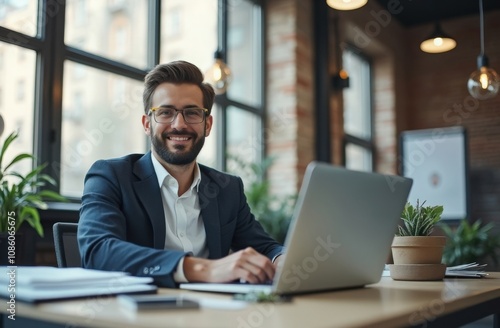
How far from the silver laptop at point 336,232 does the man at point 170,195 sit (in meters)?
0.35

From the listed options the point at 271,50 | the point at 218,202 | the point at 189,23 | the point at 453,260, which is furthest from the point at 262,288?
the point at 453,260

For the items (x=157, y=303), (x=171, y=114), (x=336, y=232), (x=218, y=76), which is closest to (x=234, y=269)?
(x=336, y=232)

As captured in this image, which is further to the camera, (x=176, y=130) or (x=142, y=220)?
(x=176, y=130)

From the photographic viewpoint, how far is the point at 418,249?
179 centimetres

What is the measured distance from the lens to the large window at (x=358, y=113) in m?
6.96

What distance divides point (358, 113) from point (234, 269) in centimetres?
613

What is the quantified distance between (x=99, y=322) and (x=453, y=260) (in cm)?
575

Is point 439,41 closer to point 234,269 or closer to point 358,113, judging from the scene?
→ point 358,113

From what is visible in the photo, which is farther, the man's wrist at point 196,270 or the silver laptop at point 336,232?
the man's wrist at point 196,270

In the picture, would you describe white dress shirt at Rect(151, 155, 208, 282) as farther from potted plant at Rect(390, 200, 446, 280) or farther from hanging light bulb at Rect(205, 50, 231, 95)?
hanging light bulb at Rect(205, 50, 231, 95)

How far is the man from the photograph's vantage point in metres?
1.71

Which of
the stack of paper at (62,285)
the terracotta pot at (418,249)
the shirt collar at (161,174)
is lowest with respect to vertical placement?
the stack of paper at (62,285)

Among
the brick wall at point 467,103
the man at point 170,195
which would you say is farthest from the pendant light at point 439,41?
the man at point 170,195

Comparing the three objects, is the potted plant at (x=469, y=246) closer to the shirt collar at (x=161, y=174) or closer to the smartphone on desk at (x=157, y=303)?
the shirt collar at (x=161, y=174)
